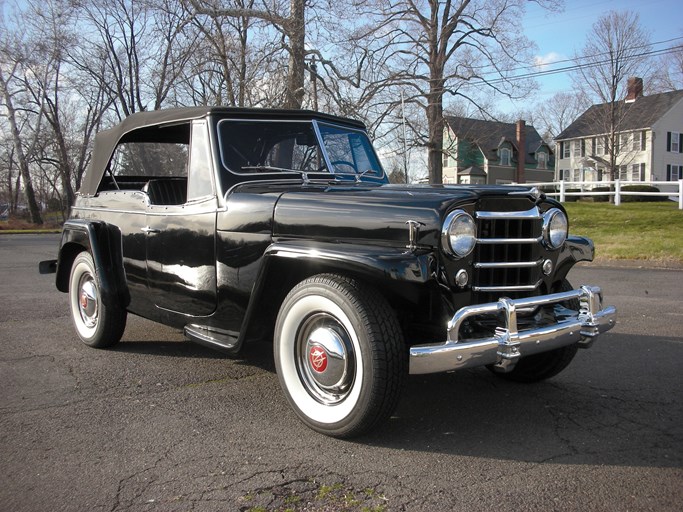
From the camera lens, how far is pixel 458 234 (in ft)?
9.41

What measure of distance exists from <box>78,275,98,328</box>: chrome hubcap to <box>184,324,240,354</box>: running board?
1388mm

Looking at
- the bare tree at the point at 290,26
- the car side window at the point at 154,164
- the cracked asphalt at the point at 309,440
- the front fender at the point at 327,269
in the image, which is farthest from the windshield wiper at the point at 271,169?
the bare tree at the point at 290,26

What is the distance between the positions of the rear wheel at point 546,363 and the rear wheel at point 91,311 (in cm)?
296

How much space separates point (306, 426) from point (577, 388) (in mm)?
1879

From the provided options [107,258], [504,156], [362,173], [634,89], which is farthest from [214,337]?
[504,156]

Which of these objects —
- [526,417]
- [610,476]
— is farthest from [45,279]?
[610,476]

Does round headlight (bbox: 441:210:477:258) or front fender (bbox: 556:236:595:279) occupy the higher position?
round headlight (bbox: 441:210:477:258)

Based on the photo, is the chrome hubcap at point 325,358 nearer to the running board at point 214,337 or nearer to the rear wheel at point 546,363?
the running board at point 214,337

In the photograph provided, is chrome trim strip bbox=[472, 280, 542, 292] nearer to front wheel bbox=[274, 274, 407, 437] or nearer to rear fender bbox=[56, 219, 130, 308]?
front wheel bbox=[274, 274, 407, 437]

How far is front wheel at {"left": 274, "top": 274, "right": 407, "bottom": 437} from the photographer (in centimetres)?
277

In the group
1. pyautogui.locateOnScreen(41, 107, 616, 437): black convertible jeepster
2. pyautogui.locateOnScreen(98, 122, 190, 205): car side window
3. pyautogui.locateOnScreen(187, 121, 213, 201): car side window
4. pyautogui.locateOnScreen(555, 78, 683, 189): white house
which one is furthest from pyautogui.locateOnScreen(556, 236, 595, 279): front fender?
pyautogui.locateOnScreen(555, 78, 683, 189): white house

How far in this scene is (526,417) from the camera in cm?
333

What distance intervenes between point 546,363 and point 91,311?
12.0 feet

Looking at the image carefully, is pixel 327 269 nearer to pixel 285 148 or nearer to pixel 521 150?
pixel 285 148
